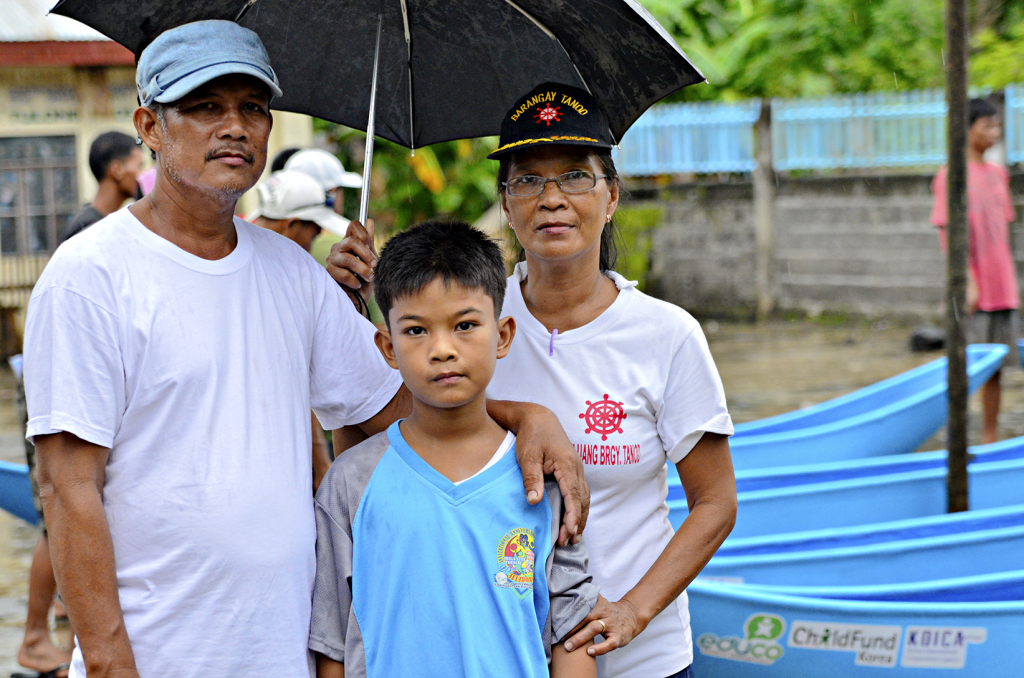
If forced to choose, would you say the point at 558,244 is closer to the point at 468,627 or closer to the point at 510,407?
the point at 510,407

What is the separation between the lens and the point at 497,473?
1852mm

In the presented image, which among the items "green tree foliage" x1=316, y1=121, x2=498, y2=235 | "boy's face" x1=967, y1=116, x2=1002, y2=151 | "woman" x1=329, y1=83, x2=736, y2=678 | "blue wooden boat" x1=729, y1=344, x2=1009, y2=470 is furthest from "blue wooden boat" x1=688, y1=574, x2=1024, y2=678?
"green tree foliage" x1=316, y1=121, x2=498, y2=235

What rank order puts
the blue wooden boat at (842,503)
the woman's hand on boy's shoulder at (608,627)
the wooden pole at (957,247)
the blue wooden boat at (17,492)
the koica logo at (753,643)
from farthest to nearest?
1. the blue wooden boat at (17,492)
2. the blue wooden boat at (842,503)
3. the wooden pole at (957,247)
4. the koica logo at (753,643)
5. the woman's hand on boy's shoulder at (608,627)

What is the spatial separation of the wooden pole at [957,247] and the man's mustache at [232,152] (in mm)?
3293

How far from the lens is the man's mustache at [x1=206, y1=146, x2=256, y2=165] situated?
6.01ft

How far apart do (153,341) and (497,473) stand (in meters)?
0.63

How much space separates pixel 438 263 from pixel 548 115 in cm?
38

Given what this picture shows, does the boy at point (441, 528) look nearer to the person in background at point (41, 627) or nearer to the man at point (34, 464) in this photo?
the man at point (34, 464)

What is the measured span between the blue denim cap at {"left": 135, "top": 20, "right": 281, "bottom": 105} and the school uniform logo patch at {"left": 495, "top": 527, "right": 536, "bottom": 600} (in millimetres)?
924

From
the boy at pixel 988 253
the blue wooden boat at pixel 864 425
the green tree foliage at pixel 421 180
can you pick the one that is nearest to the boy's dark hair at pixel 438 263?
the blue wooden boat at pixel 864 425

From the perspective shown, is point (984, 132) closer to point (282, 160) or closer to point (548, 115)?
point (282, 160)

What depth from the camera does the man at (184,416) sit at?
1.68m

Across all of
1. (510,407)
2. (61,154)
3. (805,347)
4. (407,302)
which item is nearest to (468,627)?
(510,407)

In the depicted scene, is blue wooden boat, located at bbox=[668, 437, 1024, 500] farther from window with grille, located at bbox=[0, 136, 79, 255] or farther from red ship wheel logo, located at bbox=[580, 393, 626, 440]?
window with grille, located at bbox=[0, 136, 79, 255]
